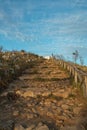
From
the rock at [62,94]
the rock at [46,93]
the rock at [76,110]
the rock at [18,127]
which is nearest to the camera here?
the rock at [18,127]

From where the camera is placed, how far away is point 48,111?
9734 mm

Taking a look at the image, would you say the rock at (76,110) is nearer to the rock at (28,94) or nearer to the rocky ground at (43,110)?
the rocky ground at (43,110)

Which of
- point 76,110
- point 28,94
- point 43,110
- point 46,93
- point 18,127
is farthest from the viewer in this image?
point 46,93

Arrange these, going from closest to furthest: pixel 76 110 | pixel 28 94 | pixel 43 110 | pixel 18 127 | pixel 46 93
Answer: pixel 18 127 → pixel 76 110 → pixel 43 110 → pixel 28 94 → pixel 46 93

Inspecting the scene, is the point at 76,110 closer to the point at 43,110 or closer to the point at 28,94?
the point at 43,110

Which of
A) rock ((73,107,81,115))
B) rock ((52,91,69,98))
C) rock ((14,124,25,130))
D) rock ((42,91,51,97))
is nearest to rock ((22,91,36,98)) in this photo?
rock ((42,91,51,97))

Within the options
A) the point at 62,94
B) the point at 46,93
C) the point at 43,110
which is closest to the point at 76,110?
the point at 43,110

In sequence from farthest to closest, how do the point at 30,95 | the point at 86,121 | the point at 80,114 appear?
the point at 30,95, the point at 80,114, the point at 86,121

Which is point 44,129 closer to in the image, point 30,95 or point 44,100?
point 44,100

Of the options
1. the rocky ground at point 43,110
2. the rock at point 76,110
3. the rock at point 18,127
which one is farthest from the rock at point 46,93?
the rock at point 18,127

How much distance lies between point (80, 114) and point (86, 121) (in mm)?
863

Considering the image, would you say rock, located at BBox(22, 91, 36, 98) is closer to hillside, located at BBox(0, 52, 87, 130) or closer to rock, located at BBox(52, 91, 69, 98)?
hillside, located at BBox(0, 52, 87, 130)

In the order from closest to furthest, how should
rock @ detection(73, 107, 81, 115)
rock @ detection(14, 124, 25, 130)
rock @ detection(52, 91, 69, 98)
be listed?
rock @ detection(14, 124, 25, 130) → rock @ detection(73, 107, 81, 115) → rock @ detection(52, 91, 69, 98)

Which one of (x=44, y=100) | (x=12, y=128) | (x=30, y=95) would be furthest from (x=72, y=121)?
(x=30, y=95)
